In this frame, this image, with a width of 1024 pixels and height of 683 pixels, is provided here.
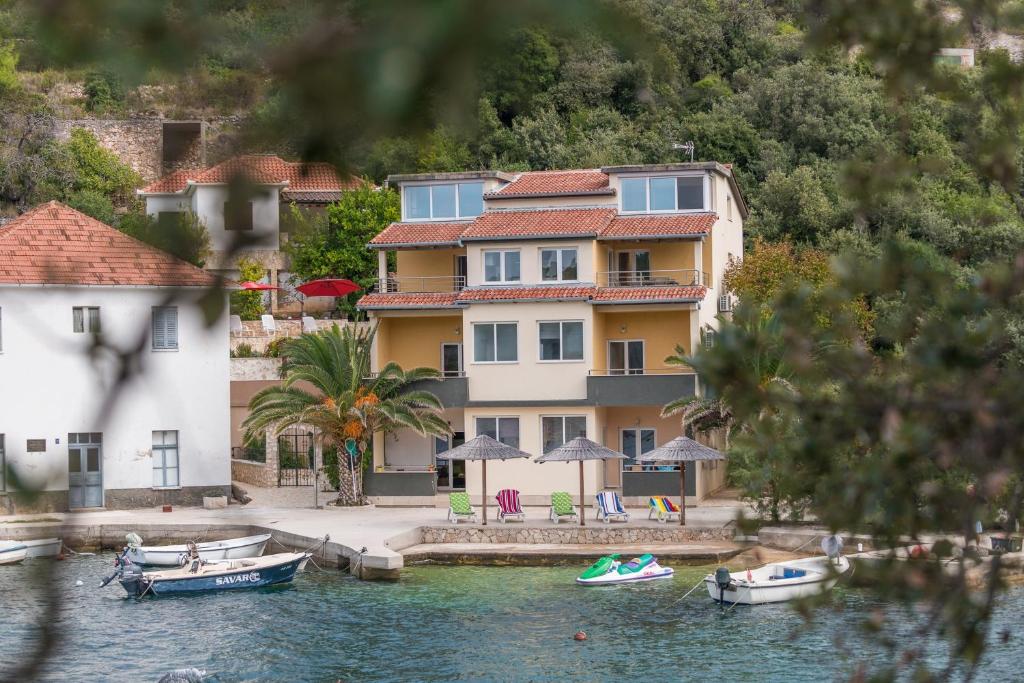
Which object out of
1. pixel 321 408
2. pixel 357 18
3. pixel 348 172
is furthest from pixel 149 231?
pixel 321 408

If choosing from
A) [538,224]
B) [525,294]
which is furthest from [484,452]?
[538,224]

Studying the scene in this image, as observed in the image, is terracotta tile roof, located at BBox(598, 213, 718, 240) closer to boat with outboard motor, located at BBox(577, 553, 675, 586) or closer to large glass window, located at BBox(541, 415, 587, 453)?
large glass window, located at BBox(541, 415, 587, 453)

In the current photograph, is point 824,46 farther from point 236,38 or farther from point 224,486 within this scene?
point 224,486

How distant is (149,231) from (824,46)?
8.61 feet

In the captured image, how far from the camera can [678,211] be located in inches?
1325

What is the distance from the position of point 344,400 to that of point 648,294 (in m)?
7.30

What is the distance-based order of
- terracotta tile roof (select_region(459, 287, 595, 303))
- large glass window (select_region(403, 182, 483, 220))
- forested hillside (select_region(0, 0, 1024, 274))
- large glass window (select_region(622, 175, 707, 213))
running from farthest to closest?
large glass window (select_region(403, 182, 483, 220)), large glass window (select_region(622, 175, 707, 213)), terracotta tile roof (select_region(459, 287, 595, 303)), forested hillside (select_region(0, 0, 1024, 274))

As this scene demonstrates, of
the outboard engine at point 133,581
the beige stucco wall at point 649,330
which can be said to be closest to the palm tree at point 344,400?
the beige stucco wall at point 649,330

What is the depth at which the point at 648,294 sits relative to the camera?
31516 mm

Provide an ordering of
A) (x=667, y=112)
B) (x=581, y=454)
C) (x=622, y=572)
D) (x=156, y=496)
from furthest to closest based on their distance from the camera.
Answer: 1. (x=667, y=112)
2. (x=156, y=496)
3. (x=581, y=454)
4. (x=622, y=572)

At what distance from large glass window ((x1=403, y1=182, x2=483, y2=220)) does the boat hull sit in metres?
11.8

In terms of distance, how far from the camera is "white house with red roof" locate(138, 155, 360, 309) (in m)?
1.53

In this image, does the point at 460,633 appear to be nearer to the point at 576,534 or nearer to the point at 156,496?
the point at 576,534

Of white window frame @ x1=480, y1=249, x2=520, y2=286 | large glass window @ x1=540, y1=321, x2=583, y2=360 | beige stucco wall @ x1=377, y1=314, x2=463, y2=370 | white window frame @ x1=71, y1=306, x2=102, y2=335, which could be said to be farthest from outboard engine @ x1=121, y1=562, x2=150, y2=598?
white window frame @ x1=71, y1=306, x2=102, y2=335
